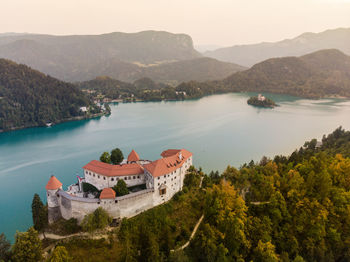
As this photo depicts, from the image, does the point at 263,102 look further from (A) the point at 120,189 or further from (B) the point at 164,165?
(A) the point at 120,189

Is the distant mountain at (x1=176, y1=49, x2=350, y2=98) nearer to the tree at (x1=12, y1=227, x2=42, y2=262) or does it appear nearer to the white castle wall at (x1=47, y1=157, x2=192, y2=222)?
the white castle wall at (x1=47, y1=157, x2=192, y2=222)

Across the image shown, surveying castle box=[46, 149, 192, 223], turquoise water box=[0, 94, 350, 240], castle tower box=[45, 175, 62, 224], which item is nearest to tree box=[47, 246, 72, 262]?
castle box=[46, 149, 192, 223]

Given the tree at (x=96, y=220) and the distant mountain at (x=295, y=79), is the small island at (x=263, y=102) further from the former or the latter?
the tree at (x=96, y=220)

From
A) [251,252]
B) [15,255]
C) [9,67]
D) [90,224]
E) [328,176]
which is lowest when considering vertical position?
[251,252]

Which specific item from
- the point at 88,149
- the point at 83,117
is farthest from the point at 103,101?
the point at 88,149

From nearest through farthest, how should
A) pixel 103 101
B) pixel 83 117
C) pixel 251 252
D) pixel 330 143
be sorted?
pixel 251 252 < pixel 330 143 < pixel 83 117 < pixel 103 101

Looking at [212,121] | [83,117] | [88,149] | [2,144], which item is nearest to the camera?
[88,149]

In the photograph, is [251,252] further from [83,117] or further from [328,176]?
[83,117]

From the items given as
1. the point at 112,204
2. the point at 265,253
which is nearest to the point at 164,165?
the point at 112,204
